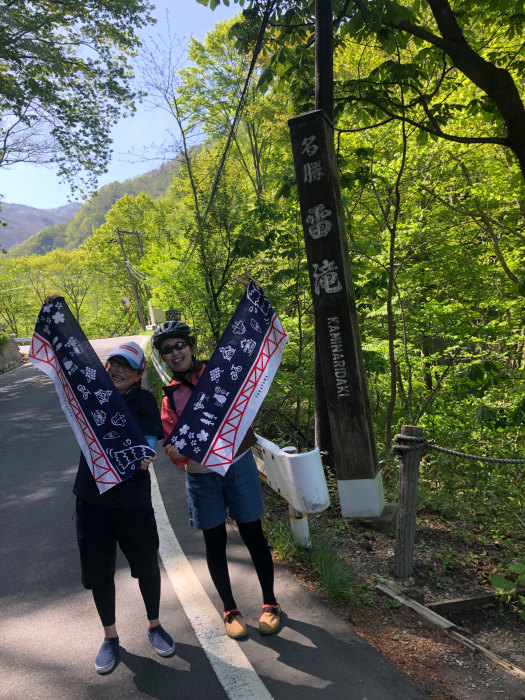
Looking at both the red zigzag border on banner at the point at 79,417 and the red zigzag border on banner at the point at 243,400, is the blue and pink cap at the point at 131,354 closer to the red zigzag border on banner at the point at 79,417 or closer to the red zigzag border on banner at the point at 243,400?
the red zigzag border on banner at the point at 79,417

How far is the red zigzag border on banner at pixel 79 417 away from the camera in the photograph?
2600 millimetres

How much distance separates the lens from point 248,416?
9.50 feet

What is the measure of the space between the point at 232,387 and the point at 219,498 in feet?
2.31

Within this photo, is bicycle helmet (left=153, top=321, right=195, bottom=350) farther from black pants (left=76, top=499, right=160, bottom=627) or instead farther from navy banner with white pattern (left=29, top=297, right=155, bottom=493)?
black pants (left=76, top=499, right=160, bottom=627)

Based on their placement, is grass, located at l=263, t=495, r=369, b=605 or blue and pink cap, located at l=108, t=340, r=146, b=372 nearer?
blue and pink cap, located at l=108, t=340, r=146, b=372

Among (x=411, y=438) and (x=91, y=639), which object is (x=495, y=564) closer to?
(x=411, y=438)

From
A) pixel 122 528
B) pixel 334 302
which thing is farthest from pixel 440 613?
pixel 334 302

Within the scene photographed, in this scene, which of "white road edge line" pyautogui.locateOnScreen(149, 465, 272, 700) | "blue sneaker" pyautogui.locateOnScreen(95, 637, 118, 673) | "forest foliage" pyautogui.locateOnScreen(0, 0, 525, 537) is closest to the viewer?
"white road edge line" pyautogui.locateOnScreen(149, 465, 272, 700)

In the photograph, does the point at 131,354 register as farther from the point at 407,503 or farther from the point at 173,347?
the point at 407,503

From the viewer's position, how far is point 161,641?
2709mm

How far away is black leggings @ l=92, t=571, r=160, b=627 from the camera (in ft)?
8.88

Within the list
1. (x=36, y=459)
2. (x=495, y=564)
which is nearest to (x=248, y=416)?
(x=495, y=564)

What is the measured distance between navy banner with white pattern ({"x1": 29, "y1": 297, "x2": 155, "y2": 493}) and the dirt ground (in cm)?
168

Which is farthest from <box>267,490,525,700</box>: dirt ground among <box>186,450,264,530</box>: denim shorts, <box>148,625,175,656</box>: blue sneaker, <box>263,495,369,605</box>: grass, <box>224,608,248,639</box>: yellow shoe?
<box>148,625,175,656</box>: blue sneaker
